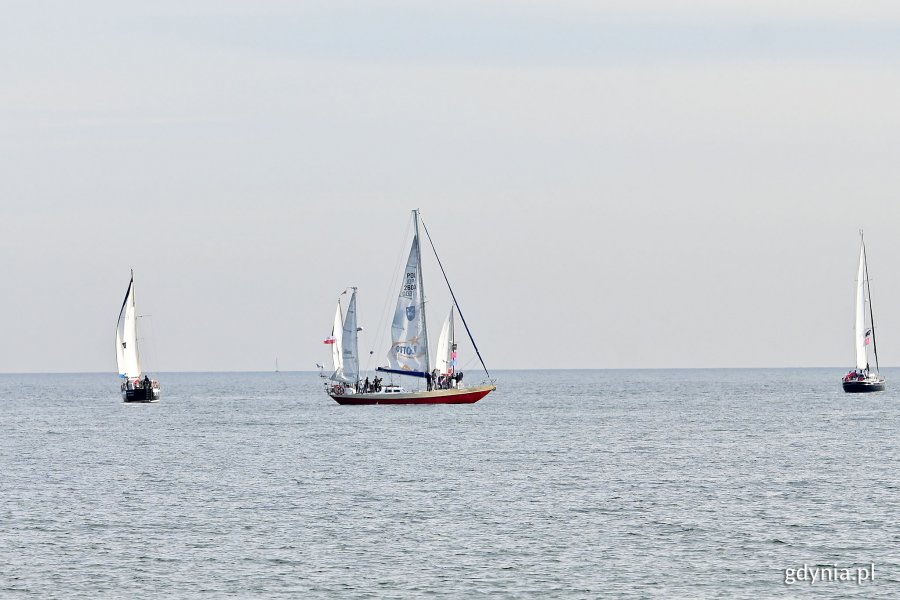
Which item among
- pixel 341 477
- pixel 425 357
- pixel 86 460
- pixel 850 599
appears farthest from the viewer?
pixel 425 357

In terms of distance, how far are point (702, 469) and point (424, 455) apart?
18.0m

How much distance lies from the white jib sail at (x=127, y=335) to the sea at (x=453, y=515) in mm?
54724

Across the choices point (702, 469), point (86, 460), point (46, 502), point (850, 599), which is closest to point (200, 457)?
point (86, 460)

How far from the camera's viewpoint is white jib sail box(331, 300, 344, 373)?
148 meters

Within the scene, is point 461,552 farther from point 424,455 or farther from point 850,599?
point 424,455

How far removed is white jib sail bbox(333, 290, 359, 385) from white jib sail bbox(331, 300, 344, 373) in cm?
118

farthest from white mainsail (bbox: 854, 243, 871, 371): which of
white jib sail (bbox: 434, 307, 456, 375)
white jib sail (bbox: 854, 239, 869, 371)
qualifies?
white jib sail (bbox: 434, 307, 456, 375)

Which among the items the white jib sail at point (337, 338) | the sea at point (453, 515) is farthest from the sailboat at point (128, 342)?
the sea at point (453, 515)

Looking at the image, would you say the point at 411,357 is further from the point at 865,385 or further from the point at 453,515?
the point at 453,515

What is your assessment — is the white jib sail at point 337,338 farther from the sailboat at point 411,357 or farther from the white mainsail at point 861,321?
the white mainsail at point 861,321

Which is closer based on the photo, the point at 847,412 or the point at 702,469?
the point at 702,469

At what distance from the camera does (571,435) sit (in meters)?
103

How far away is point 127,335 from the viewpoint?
522 feet

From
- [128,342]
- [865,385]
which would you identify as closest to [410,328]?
[128,342]
